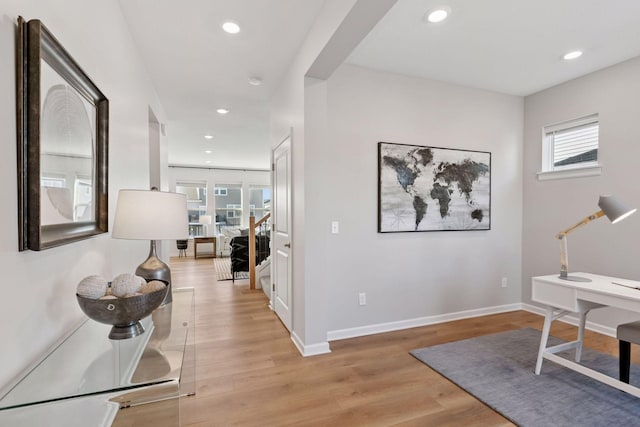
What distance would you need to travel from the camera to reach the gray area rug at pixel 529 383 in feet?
6.03

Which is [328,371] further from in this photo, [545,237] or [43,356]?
[545,237]

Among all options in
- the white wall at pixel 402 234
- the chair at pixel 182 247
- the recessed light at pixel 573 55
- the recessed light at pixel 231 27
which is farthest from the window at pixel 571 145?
the chair at pixel 182 247

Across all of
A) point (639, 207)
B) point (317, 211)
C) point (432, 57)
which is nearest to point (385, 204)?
point (317, 211)

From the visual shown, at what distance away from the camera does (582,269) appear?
3.30 m

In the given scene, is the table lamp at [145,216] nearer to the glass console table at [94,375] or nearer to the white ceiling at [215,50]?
the glass console table at [94,375]

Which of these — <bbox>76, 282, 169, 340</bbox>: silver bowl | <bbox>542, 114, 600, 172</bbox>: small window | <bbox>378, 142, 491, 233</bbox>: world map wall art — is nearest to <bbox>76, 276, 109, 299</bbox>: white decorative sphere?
<bbox>76, 282, 169, 340</bbox>: silver bowl

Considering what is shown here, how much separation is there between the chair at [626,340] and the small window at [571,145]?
1.98m

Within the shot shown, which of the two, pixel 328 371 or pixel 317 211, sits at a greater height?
pixel 317 211

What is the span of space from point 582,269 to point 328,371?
2982mm

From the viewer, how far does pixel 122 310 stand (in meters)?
1.20

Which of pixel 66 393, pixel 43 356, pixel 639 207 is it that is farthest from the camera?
pixel 639 207

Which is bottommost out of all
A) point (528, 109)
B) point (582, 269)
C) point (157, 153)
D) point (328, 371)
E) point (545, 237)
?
point (328, 371)

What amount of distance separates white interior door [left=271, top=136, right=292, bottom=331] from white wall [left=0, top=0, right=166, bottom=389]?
53.0 inches

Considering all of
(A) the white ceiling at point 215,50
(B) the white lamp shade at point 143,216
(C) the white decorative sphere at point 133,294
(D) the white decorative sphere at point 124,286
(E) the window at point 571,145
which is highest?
(A) the white ceiling at point 215,50
